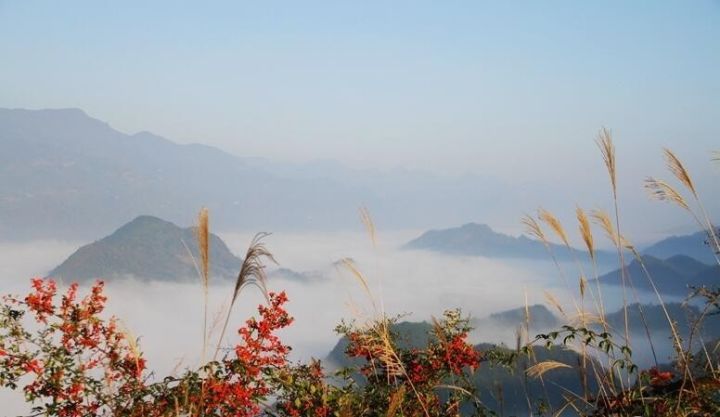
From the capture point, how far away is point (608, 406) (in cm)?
456

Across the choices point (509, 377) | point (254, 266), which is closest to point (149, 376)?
point (254, 266)

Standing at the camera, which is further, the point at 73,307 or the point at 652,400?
the point at 73,307

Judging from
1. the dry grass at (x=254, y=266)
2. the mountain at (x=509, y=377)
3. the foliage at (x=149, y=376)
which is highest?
the dry grass at (x=254, y=266)

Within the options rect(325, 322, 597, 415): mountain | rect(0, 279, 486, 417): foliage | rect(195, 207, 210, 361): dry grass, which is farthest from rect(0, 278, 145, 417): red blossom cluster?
rect(325, 322, 597, 415): mountain

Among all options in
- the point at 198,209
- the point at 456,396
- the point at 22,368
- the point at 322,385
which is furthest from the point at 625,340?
the point at 22,368

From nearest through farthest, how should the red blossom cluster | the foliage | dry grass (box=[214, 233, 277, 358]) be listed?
dry grass (box=[214, 233, 277, 358]) → the foliage → the red blossom cluster

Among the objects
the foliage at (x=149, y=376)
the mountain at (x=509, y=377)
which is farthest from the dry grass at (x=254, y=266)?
the mountain at (x=509, y=377)

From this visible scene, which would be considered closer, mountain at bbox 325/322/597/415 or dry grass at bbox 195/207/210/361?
dry grass at bbox 195/207/210/361

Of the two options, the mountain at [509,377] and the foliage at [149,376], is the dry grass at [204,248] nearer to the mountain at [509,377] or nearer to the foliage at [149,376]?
the foliage at [149,376]

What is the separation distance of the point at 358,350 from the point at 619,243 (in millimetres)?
3584

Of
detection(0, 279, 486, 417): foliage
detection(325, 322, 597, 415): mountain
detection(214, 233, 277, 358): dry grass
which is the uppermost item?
detection(214, 233, 277, 358): dry grass

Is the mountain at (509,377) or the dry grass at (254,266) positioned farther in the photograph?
the mountain at (509,377)

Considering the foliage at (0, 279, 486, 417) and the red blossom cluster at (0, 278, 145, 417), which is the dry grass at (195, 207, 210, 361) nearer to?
the foliage at (0, 279, 486, 417)

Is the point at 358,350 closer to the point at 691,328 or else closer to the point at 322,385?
the point at 322,385
